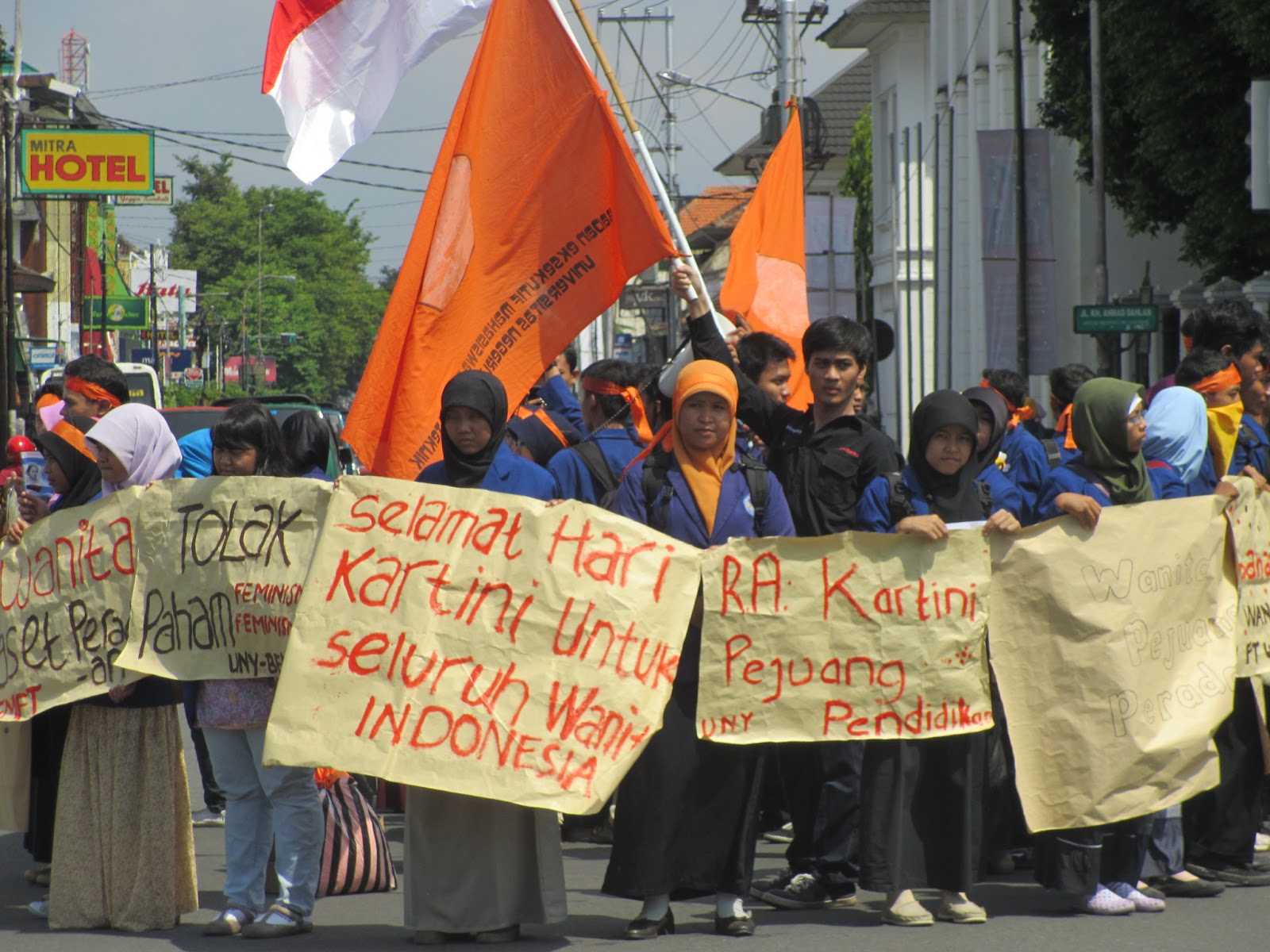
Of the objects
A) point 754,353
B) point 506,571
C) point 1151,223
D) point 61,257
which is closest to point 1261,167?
point 1151,223

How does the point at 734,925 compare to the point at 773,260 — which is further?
the point at 773,260

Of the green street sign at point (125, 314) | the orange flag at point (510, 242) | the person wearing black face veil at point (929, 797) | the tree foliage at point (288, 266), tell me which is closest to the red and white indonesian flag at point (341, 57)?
the orange flag at point (510, 242)

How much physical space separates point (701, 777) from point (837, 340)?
66.9 inches

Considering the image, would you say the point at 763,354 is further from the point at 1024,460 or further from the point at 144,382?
the point at 144,382

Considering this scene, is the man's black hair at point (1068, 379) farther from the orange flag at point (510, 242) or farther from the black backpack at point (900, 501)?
the black backpack at point (900, 501)

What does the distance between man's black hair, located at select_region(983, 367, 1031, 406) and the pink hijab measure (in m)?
4.98

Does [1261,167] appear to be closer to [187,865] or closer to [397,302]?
[397,302]

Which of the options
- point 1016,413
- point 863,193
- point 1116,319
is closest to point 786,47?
point 1116,319

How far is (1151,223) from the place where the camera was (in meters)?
26.4

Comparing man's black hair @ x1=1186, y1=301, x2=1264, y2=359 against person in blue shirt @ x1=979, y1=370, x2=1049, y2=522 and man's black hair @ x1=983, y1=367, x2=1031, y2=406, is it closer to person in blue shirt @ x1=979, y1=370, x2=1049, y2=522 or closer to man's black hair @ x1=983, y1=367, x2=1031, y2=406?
person in blue shirt @ x1=979, y1=370, x2=1049, y2=522

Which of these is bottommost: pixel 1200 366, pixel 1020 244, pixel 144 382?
pixel 1200 366

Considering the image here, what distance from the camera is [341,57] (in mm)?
7793

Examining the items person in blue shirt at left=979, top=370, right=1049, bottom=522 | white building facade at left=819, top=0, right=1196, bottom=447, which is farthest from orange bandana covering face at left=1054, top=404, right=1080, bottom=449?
white building facade at left=819, top=0, right=1196, bottom=447

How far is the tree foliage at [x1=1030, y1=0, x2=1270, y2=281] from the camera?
71.4 feet
